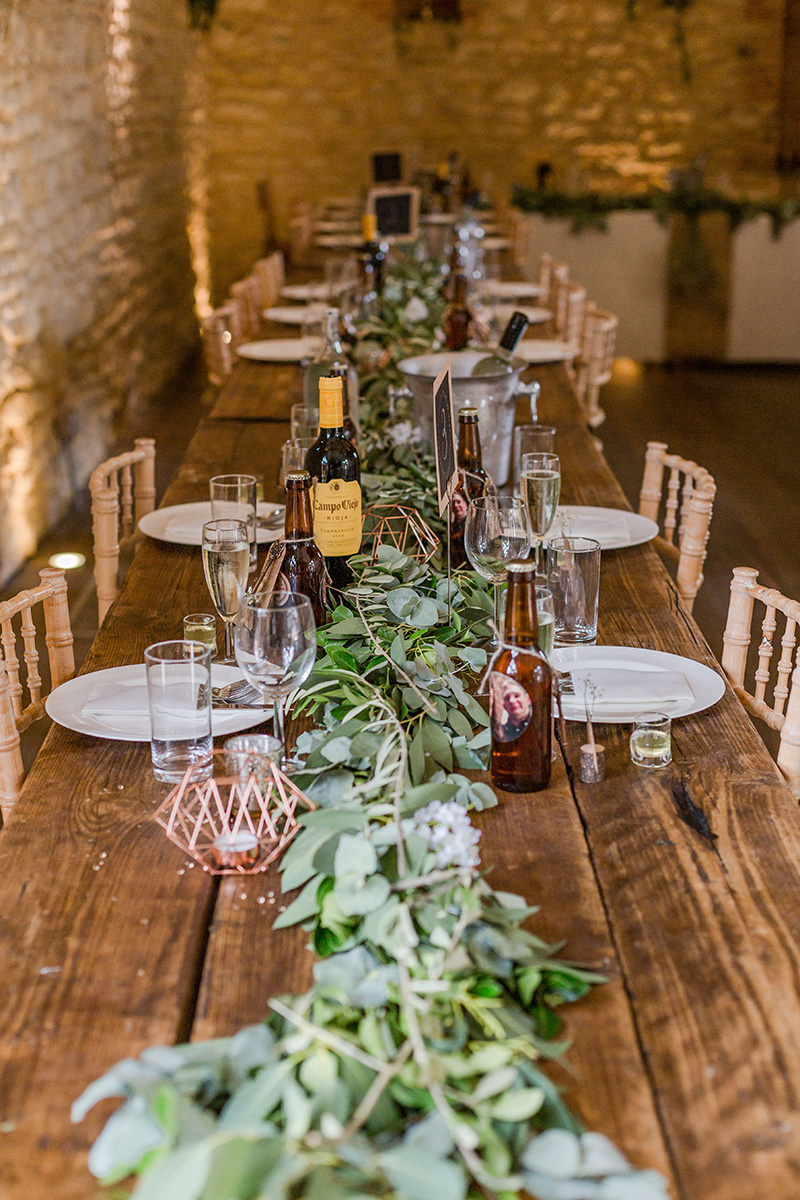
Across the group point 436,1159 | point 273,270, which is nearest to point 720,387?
point 273,270

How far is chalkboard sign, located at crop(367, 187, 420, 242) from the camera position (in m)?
4.68

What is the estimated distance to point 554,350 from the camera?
3.61 meters

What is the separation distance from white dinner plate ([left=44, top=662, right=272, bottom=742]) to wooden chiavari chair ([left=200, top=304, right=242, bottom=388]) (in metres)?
2.40

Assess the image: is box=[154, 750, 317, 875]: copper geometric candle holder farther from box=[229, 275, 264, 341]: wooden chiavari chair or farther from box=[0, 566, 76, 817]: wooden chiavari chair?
box=[229, 275, 264, 341]: wooden chiavari chair

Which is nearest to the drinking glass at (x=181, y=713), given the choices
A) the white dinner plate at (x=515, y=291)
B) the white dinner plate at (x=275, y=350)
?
the white dinner plate at (x=275, y=350)

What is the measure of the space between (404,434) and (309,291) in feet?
7.90

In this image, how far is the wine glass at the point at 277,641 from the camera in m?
1.16

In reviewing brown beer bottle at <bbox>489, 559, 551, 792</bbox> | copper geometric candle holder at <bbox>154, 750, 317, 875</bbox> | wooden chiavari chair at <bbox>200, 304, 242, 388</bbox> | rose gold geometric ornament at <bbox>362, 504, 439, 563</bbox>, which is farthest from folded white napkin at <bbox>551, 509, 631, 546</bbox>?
wooden chiavari chair at <bbox>200, 304, 242, 388</bbox>

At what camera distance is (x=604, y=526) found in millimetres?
2043

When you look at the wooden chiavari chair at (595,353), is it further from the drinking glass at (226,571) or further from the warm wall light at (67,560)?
the drinking glass at (226,571)

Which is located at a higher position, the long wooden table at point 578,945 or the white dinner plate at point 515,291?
the white dinner plate at point 515,291

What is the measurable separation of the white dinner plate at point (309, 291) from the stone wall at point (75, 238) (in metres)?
0.87

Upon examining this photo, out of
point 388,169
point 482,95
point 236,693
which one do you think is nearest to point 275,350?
point 236,693

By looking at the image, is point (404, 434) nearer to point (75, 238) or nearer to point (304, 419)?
point (304, 419)
